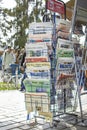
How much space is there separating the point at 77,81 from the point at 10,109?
6.55ft

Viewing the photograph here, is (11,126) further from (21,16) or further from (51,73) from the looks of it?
(21,16)

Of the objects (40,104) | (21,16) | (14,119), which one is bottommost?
(14,119)

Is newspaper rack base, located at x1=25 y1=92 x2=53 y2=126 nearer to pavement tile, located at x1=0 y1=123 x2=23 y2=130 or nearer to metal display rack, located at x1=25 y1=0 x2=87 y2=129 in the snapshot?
metal display rack, located at x1=25 y1=0 x2=87 y2=129

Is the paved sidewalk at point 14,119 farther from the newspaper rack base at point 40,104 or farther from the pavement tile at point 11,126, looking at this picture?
the newspaper rack base at point 40,104

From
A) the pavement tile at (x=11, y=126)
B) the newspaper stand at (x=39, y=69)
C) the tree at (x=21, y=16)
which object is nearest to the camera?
the newspaper stand at (x=39, y=69)

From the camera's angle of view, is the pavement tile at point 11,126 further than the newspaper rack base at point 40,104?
Yes

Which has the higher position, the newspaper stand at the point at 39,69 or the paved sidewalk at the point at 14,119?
the newspaper stand at the point at 39,69

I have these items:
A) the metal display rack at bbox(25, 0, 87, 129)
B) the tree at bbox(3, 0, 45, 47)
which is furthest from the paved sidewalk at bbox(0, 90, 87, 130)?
the tree at bbox(3, 0, 45, 47)

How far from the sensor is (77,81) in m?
4.48

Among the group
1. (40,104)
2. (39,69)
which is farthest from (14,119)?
(39,69)

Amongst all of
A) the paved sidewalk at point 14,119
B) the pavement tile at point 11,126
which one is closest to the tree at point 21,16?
the paved sidewalk at point 14,119

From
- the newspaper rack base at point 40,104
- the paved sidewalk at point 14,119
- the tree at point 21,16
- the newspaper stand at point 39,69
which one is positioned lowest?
the paved sidewalk at point 14,119

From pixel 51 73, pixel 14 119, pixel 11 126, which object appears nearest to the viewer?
pixel 51 73

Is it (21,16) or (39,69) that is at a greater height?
(21,16)
